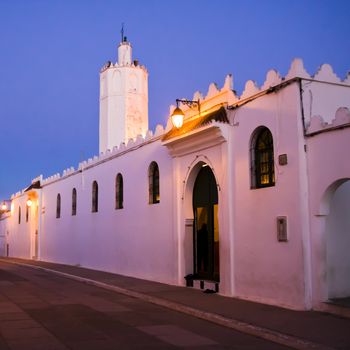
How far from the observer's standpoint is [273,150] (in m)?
12.2

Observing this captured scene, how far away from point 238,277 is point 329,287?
108 inches

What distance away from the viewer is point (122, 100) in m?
36.4

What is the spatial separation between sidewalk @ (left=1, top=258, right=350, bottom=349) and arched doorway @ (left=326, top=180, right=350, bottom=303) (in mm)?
869

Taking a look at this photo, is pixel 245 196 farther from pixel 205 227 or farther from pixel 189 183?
pixel 189 183

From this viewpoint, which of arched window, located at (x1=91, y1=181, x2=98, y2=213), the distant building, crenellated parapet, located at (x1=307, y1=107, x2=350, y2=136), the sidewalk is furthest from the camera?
arched window, located at (x1=91, y1=181, x2=98, y2=213)

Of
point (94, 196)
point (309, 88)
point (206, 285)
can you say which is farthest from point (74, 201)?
point (309, 88)

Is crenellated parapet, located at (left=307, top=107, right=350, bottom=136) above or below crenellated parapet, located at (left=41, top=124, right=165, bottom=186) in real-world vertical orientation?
below

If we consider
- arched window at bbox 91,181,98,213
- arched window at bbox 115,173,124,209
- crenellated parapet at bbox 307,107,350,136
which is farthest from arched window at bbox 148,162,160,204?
crenellated parapet at bbox 307,107,350,136

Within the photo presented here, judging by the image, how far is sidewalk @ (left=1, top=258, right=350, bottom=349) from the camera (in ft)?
27.5

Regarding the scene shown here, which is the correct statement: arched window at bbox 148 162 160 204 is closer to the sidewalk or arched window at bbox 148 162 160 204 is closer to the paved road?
the sidewalk

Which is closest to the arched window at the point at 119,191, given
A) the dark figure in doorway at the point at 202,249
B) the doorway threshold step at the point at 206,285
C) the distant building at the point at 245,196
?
the distant building at the point at 245,196

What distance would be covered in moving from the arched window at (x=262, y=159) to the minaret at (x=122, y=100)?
23.0 metres

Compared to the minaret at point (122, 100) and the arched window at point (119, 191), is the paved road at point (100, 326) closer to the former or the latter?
the arched window at point (119, 191)

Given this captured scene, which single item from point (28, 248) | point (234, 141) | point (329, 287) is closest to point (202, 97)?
point (234, 141)
